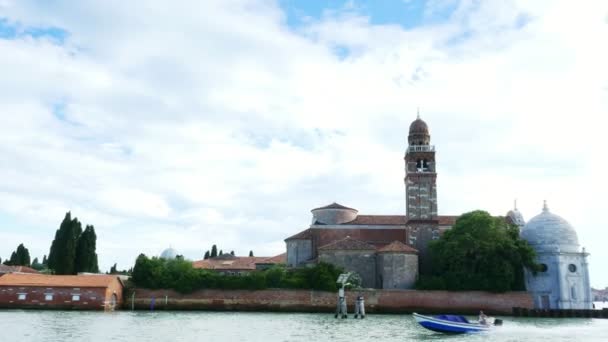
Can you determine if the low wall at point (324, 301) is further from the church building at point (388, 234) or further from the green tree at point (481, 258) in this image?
the church building at point (388, 234)

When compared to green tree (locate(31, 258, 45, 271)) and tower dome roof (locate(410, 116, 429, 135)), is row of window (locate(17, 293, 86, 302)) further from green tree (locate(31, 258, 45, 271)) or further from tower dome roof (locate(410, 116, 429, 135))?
green tree (locate(31, 258, 45, 271))

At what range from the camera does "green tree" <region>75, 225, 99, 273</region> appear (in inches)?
2130

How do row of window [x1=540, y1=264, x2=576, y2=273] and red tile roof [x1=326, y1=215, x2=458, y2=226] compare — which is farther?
red tile roof [x1=326, y1=215, x2=458, y2=226]

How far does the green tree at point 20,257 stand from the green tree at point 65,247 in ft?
79.7

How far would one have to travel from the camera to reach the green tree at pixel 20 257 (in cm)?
7344

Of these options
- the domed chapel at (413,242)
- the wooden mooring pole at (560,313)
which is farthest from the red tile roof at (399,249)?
the wooden mooring pole at (560,313)

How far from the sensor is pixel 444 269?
46.7 meters

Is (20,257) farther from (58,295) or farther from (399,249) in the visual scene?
(399,249)

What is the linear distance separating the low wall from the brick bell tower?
18.5 feet

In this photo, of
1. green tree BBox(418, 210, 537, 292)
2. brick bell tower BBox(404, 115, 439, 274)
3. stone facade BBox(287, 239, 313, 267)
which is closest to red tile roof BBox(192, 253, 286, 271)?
stone facade BBox(287, 239, 313, 267)

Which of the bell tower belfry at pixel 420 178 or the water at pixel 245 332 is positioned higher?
the bell tower belfry at pixel 420 178

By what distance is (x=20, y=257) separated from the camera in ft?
243

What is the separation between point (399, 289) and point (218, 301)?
14303 millimetres

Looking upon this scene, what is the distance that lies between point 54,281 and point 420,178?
31.8m
